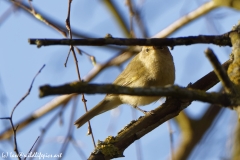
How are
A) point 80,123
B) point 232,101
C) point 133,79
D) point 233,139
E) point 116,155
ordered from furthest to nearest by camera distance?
1. point 133,79
2. point 80,123
3. point 233,139
4. point 116,155
5. point 232,101

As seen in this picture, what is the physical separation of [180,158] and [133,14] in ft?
6.26

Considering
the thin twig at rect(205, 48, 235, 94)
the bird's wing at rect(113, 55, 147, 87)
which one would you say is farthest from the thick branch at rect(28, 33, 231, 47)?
the bird's wing at rect(113, 55, 147, 87)

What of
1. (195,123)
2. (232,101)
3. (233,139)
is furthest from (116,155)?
(195,123)

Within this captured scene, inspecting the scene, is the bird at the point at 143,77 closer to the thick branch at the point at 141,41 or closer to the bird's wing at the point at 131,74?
the bird's wing at the point at 131,74

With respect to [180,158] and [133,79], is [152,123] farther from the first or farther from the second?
[180,158]

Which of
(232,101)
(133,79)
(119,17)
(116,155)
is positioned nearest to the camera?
(232,101)

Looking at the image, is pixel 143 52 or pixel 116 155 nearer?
pixel 116 155

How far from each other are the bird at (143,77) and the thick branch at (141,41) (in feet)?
8.20

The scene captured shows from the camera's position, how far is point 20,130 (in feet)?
19.4

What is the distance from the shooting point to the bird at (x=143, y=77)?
4.88 metres

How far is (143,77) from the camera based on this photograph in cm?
504

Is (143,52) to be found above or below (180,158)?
above

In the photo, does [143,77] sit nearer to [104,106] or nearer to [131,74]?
[131,74]

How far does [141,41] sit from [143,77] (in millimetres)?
2887
